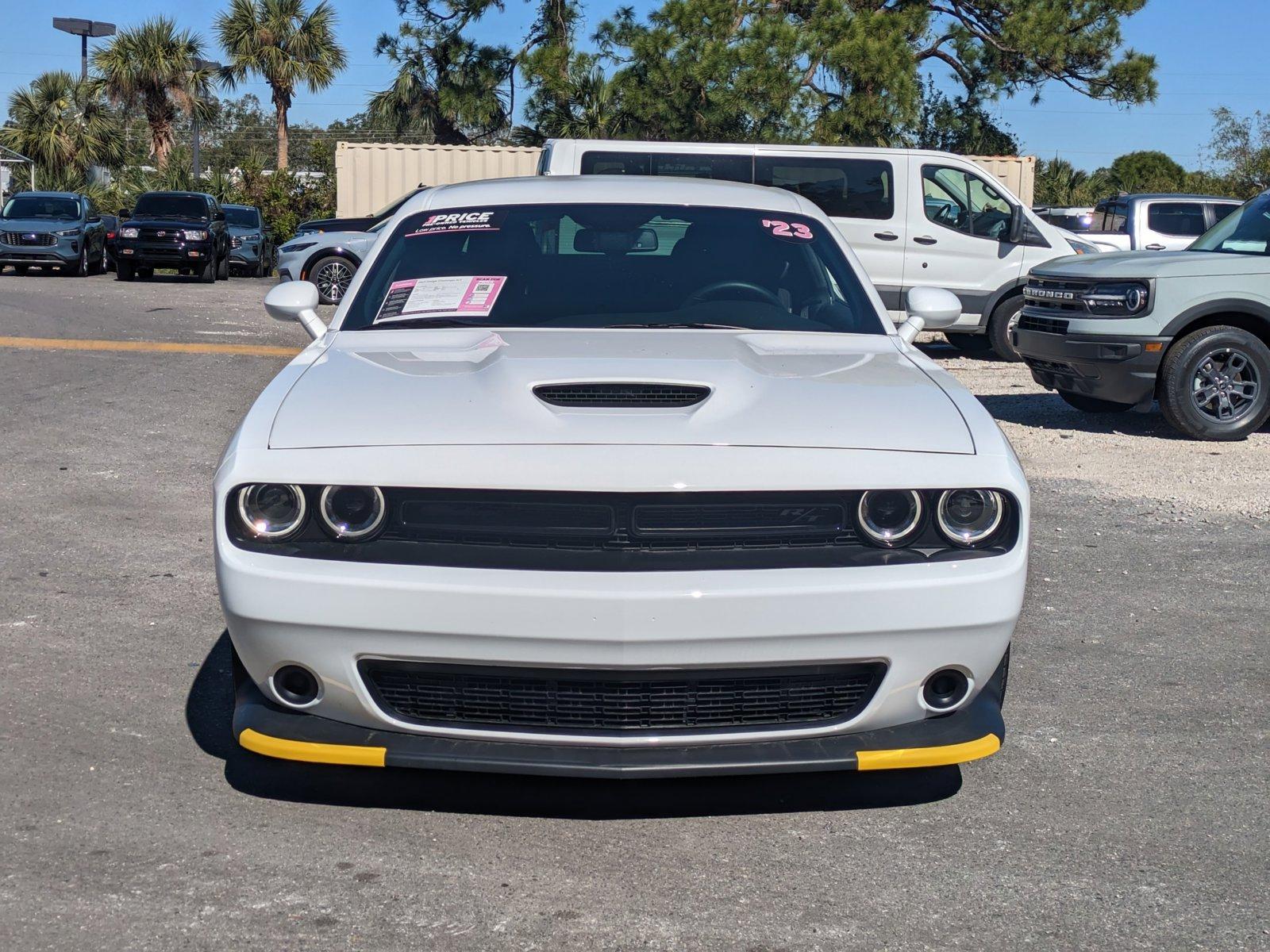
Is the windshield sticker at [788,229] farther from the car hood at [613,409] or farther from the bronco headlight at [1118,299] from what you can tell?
the bronco headlight at [1118,299]

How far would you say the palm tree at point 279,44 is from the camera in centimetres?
4275

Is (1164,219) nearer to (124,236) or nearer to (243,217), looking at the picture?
(124,236)

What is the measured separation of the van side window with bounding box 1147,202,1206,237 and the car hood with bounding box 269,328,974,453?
15.9m

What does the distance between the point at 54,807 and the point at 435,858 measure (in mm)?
977

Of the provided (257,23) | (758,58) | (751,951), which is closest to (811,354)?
(751,951)

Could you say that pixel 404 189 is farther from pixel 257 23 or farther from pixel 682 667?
pixel 682 667

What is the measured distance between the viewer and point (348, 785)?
145 inches

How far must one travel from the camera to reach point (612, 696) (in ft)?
10.4

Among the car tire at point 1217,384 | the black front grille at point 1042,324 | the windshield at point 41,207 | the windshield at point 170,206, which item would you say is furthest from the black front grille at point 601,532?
the windshield at point 41,207

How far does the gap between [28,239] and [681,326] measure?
2459 centimetres

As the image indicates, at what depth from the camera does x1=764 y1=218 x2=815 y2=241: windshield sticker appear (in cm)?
489

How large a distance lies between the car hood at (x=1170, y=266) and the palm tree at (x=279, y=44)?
37.1 metres

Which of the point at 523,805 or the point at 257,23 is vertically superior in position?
the point at 257,23

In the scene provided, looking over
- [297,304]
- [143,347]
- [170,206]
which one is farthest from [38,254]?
[297,304]
